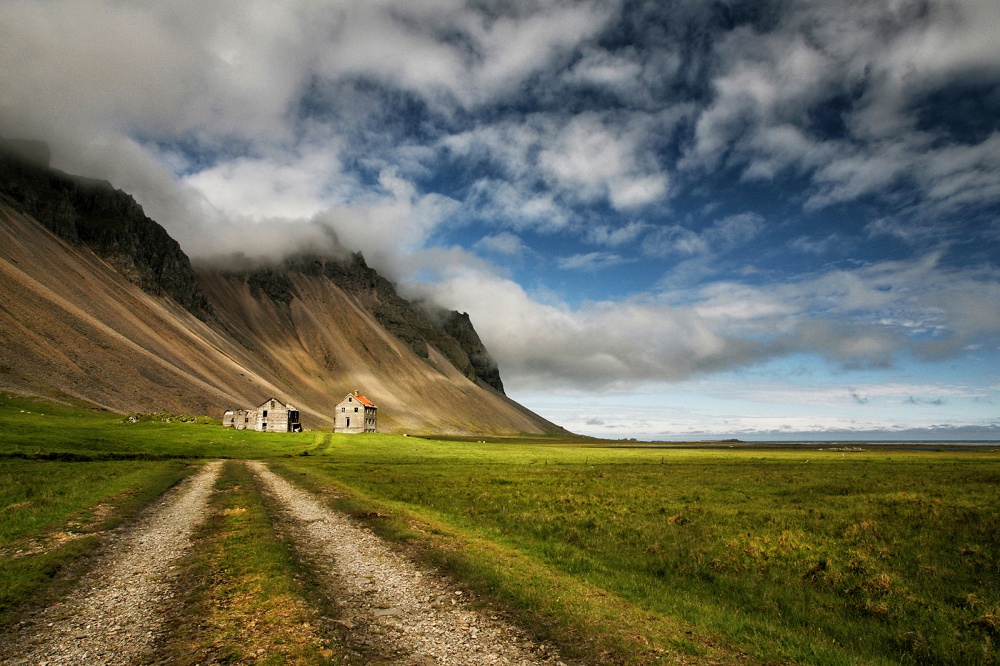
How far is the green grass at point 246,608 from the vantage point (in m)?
8.50

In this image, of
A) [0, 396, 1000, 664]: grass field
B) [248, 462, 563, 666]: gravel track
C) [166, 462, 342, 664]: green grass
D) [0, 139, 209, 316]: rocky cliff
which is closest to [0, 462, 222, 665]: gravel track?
[166, 462, 342, 664]: green grass

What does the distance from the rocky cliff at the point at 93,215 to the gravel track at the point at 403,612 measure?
19582 cm

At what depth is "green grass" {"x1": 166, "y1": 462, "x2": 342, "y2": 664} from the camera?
8.50 metres

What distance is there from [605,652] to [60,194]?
748 feet

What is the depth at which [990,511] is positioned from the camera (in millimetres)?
22469

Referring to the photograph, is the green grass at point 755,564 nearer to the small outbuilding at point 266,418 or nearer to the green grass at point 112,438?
the green grass at point 112,438

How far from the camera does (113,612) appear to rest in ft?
34.0

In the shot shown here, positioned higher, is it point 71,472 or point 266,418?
point 266,418

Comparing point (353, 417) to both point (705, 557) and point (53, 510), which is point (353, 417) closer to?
point (53, 510)

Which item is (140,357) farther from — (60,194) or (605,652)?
(605,652)

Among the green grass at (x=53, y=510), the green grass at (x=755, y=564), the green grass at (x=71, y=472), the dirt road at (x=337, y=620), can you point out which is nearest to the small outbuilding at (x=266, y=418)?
the green grass at (x=71, y=472)

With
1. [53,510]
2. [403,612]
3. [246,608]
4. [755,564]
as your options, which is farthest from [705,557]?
[53,510]

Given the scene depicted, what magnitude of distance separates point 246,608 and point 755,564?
14298mm

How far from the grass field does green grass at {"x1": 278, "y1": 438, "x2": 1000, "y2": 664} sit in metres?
0.06
